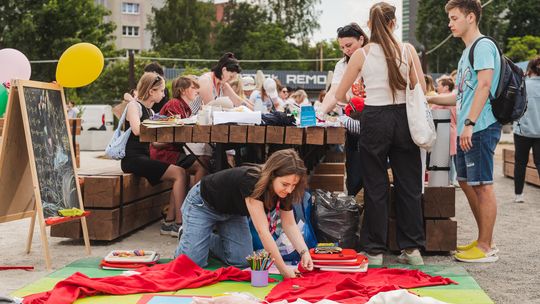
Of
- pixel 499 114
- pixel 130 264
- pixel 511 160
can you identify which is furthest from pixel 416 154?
pixel 511 160

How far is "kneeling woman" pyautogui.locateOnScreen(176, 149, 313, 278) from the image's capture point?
470 cm

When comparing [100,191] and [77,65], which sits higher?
[77,65]

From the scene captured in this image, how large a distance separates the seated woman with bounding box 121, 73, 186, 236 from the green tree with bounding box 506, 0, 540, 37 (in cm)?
5775

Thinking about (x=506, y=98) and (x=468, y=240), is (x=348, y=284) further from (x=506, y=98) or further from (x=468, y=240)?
(x=468, y=240)

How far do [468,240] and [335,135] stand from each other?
2.03 metres

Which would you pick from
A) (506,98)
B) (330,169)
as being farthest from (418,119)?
(330,169)

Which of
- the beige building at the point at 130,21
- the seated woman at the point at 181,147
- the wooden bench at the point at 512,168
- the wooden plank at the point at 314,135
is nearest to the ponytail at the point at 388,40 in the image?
A: the wooden plank at the point at 314,135

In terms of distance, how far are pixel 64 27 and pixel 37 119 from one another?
34.0 m

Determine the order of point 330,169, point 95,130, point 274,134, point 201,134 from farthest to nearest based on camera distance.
Result: point 95,130, point 330,169, point 201,134, point 274,134

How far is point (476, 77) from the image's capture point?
581cm

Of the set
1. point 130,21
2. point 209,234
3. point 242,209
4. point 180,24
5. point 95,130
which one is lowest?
point 95,130

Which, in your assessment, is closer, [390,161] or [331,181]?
[390,161]

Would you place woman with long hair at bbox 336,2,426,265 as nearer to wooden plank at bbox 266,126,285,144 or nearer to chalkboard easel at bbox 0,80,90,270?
wooden plank at bbox 266,126,285,144

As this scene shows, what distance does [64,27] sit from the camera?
38375 millimetres
